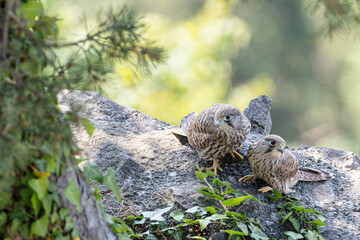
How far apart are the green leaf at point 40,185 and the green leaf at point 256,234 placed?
145cm

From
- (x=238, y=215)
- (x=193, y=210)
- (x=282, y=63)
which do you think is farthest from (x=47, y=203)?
(x=282, y=63)

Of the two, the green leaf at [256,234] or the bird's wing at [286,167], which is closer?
the green leaf at [256,234]

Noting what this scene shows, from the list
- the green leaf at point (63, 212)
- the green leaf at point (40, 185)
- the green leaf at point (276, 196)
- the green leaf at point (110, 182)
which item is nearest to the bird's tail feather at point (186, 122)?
the green leaf at point (276, 196)

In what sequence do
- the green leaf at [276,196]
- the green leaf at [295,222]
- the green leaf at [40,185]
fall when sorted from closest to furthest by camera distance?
the green leaf at [40,185]
the green leaf at [295,222]
the green leaf at [276,196]

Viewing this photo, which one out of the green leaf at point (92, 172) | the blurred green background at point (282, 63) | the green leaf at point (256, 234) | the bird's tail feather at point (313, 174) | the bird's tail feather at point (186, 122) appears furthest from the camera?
the blurred green background at point (282, 63)

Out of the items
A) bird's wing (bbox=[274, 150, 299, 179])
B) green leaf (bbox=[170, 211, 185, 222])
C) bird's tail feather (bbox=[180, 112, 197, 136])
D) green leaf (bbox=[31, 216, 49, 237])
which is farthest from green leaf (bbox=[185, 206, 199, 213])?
green leaf (bbox=[31, 216, 49, 237])

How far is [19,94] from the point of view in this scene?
141cm

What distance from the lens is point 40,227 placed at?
1.64 meters

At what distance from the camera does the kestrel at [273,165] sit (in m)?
3.13

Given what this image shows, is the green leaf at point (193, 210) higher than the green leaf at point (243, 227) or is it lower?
higher

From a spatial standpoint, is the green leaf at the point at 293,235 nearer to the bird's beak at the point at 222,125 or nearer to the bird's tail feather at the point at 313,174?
the bird's tail feather at the point at 313,174

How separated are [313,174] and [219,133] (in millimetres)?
876

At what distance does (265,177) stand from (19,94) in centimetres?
215

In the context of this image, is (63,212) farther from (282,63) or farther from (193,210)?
(282,63)
